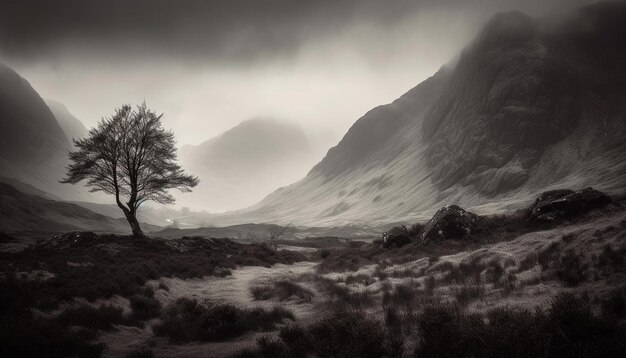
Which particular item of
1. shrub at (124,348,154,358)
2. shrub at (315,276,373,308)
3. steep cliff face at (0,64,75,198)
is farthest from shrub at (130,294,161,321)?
steep cliff face at (0,64,75,198)

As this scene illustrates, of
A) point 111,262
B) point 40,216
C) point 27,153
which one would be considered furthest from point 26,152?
point 111,262

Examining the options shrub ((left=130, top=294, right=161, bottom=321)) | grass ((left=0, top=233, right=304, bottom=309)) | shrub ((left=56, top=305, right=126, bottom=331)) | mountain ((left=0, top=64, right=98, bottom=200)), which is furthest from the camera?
mountain ((left=0, top=64, right=98, bottom=200))

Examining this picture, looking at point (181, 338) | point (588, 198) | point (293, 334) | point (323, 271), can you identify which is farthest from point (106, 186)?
point (588, 198)

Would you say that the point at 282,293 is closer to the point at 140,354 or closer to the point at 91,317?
the point at 91,317

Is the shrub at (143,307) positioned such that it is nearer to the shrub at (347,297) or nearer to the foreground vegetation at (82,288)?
the foreground vegetation at (82,288)

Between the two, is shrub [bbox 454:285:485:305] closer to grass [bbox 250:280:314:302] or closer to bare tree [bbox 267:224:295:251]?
grass [bbox 250:280:314:302]

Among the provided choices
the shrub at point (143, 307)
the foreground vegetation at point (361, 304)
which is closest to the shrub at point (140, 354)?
the foreground vegetation at point (361, 304)
